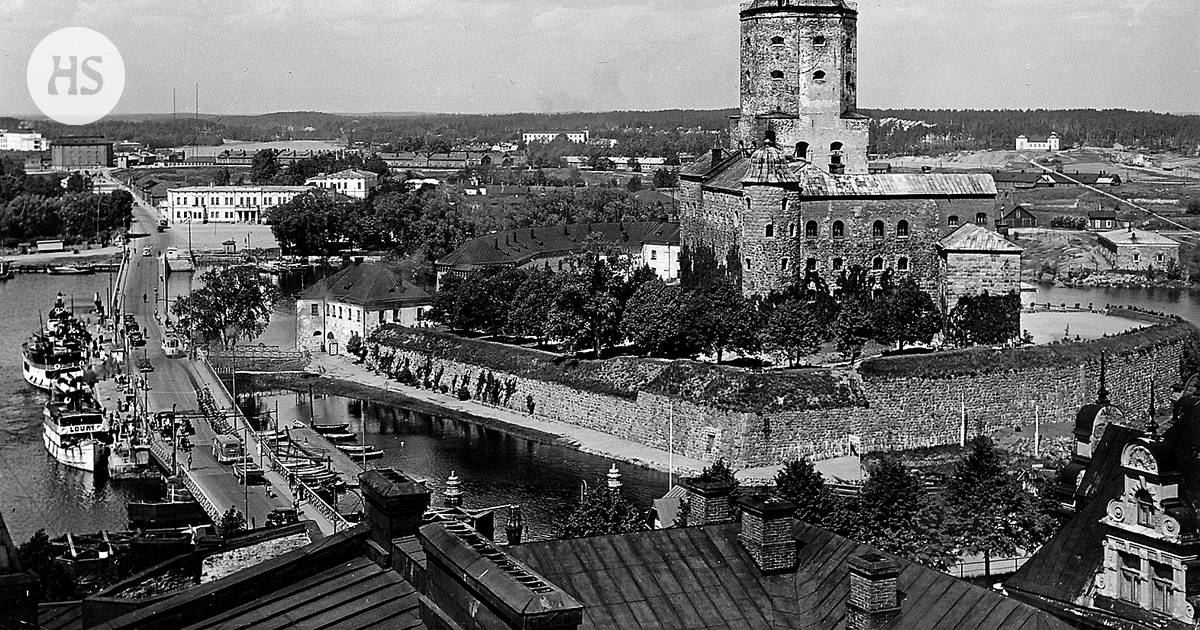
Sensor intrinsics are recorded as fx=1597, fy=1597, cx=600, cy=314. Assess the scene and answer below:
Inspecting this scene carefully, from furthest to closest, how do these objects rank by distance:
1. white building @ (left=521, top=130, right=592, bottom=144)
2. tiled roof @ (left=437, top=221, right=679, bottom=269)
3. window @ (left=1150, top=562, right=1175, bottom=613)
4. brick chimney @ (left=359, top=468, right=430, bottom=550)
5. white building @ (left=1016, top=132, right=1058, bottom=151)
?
1. white building @ (left=521, top=130, right=592, bottom=144)
2. white building @ (left=1016, top=132, right=1058, bottom=151)
3. tiled roof @ (left=437, top=221, right=679, bottom=269)
4. window @ (left=1150, top=562, right=1175, bottom=613)
5. brick chimney @ (left=359, top=468, right=430, bottom=550)

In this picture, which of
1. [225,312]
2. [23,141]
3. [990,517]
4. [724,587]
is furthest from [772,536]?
[23,141]

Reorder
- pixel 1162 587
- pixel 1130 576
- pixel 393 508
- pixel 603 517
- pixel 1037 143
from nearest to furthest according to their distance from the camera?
pixel 393 508
pixel 1162 587
pixel 1130 576
pixel 603 517
pixel 1037 143

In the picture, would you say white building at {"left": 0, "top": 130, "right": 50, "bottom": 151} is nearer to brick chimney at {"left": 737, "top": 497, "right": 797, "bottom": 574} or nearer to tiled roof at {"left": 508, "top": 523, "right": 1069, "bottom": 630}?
tiled roof at {"left": 508, "top": 523, "right": 1069, "bottom": 630}

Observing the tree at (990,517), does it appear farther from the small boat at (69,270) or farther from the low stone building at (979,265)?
the small boat at (69,270)

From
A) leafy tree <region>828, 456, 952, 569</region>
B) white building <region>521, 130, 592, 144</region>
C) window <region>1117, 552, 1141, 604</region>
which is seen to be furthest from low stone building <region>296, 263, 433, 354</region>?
white building <region>521, 130, 592, 144</region>

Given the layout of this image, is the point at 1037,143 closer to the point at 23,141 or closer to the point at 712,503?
the point at 23,141

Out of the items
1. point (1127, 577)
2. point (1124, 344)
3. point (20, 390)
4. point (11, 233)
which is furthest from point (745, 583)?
point (11, 233)
